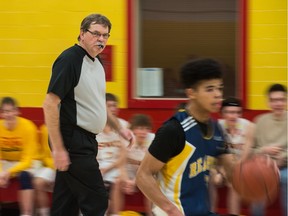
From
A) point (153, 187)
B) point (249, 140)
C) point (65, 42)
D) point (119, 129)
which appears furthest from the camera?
point (65, 42)

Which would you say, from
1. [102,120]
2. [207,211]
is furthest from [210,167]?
[102,120]

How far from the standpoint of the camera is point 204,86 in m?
4.10

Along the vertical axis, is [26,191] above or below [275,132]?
below

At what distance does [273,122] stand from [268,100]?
248 mm

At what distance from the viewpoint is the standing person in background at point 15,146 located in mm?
7645

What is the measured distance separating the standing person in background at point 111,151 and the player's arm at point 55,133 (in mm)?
2434

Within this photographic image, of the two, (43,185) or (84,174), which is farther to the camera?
(43,185)

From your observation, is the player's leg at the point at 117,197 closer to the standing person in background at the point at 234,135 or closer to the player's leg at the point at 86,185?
the standing person in background at the point at 234,135

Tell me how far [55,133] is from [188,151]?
4.54ft

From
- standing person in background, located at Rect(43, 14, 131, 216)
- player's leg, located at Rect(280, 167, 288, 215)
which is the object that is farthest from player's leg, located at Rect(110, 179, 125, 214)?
standing person in background, located at Rect(43, 14, 131, 216)

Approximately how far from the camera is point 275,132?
7273 millimetres

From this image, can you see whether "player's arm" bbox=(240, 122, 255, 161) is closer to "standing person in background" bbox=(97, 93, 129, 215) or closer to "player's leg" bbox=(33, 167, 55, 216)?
"standing person in background" bbox=(97, 93, 129, 215)

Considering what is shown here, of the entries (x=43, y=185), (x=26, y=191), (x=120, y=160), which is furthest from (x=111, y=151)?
(x=26, y=191)

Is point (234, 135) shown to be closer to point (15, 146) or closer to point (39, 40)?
point (15, 146)
